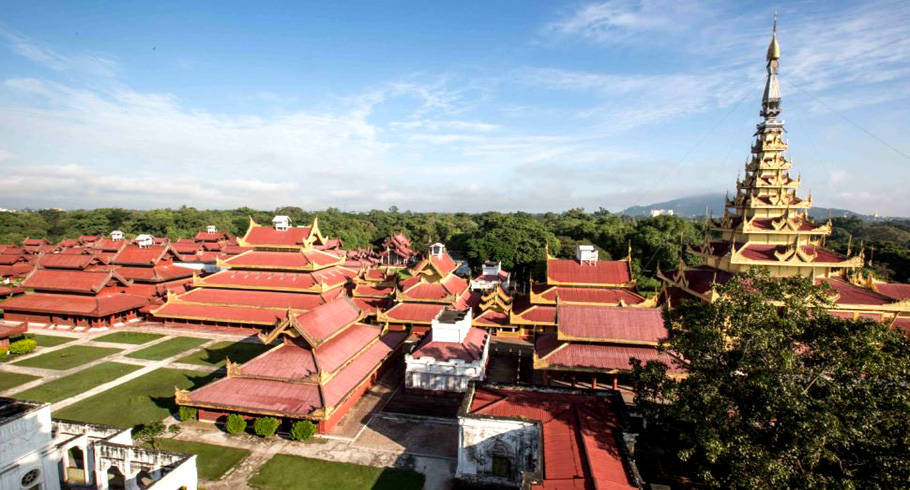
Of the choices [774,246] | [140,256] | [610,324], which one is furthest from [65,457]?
[774,246]

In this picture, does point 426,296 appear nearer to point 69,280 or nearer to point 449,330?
point 449,330

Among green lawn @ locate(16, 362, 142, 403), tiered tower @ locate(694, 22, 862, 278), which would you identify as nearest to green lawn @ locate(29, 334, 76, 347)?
green lawn @ locate(16, 362, 142, 403)

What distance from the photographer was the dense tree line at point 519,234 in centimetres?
5334

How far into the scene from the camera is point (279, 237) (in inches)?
1318

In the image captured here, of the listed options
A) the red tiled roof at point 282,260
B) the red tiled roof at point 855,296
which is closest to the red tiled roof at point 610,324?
the red tiled roof at point 855,296

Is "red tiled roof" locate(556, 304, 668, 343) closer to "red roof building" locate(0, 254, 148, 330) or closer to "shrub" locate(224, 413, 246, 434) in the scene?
"shrub" locate(224, 413, 246, 434)

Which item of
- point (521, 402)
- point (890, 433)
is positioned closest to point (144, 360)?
point (521, 402)

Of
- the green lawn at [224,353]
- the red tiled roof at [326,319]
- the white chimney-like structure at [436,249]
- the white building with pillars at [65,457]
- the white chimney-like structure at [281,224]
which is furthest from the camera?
the white chimney-like structure at [281,224]

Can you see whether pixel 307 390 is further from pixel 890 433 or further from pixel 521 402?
pixel 890 433

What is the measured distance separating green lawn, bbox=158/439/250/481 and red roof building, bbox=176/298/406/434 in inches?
56.1

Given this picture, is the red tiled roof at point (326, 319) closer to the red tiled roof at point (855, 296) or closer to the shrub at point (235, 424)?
the shrub at point (235, 424)

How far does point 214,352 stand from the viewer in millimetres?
27578

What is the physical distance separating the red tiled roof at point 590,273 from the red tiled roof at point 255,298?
53.5ft

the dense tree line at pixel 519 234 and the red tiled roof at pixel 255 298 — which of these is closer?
the red tiled roof at pixel 255 298
